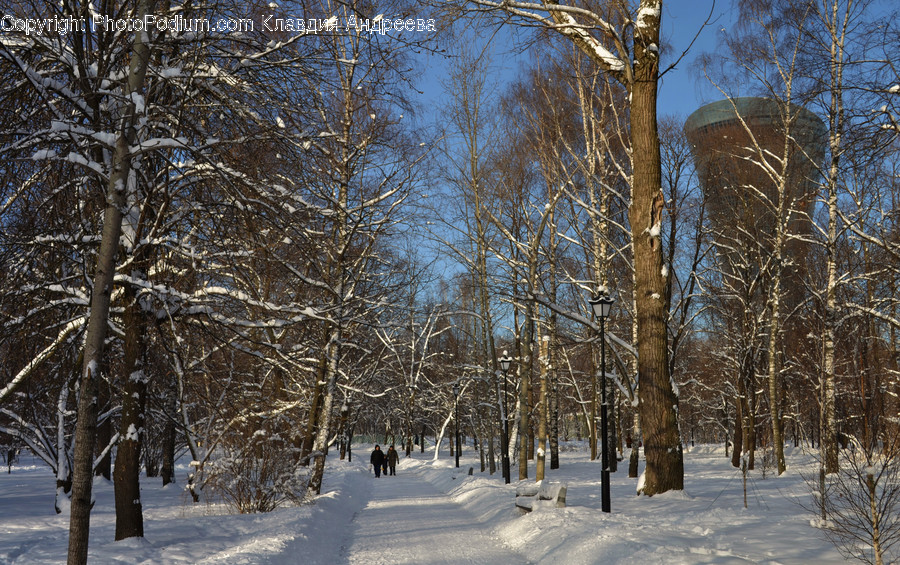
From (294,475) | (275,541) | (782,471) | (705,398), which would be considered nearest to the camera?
(275,541)

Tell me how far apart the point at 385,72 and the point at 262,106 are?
1548 mm

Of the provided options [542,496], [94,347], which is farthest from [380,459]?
[94,347]

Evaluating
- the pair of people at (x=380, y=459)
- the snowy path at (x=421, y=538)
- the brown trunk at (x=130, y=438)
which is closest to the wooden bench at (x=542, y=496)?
the snowy path at (x=421, y=538)

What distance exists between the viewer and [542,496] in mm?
12688

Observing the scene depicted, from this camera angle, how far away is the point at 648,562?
7.12 meters

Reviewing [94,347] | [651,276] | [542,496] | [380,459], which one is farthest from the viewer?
[380,459]

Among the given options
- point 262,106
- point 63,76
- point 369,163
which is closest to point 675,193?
point 369,163

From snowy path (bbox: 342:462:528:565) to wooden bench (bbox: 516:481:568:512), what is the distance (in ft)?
A: 3.29

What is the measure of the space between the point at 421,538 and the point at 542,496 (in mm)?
2930

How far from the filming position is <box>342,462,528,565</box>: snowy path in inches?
353

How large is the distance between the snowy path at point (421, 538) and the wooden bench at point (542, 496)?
1.00 metres

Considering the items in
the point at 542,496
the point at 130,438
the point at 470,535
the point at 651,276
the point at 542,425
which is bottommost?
the point at 470,535

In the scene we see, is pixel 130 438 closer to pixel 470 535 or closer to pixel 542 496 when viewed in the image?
pixel 470 535

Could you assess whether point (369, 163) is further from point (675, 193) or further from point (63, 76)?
point (675, 193)
